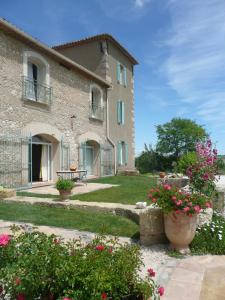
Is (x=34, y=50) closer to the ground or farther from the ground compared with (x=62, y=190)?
farther from the ground

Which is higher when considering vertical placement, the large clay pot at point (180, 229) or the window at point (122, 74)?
the window at point (122, 74)

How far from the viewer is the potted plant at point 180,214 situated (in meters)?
3.95

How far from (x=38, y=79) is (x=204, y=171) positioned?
8607mm

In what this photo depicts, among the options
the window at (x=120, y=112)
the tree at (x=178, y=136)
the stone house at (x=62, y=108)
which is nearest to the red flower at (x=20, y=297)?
the stone house at (x=62, y=108)

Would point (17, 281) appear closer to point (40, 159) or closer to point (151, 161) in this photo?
point (40, 159)

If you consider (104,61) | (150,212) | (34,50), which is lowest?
(150,212)

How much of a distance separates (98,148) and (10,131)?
23.2 feet

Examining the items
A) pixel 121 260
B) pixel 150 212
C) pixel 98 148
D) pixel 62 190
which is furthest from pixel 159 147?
pixel 121 260

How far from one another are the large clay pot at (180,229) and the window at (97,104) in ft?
40.8

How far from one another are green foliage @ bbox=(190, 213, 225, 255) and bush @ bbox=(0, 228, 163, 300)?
2247 mm

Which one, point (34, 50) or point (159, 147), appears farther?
point (159, 147)

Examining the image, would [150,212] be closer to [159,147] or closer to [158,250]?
[158,250]

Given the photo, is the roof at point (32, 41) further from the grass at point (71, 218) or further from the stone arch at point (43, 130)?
the grass at point (71, 218)

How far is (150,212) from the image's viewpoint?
14.6ft
